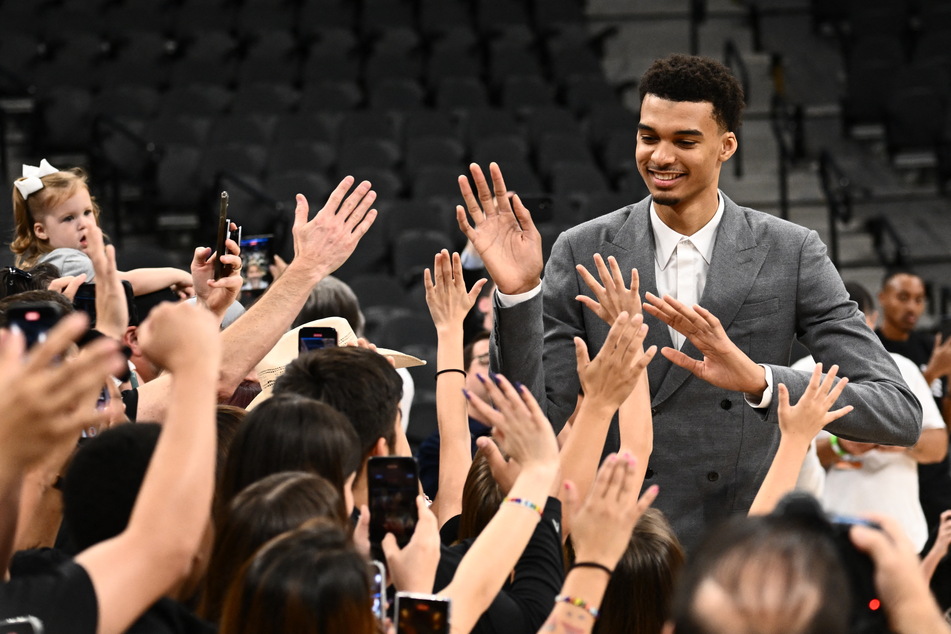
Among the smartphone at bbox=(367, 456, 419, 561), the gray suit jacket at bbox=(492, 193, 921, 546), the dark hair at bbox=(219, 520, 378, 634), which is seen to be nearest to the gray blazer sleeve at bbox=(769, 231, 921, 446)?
the gray suit jacket at bbox=(492, 193, 921, 546)

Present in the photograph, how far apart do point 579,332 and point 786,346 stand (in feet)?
1.53

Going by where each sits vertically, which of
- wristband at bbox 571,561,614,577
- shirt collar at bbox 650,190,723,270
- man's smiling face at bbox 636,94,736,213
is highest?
man's smiling face at bbox 636,94,736,213

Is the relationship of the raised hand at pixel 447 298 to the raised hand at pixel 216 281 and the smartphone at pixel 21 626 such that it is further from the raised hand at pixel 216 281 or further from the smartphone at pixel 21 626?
the smartphone at pixel 21 626

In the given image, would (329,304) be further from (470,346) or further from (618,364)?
(618,364)

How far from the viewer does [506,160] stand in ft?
28.1

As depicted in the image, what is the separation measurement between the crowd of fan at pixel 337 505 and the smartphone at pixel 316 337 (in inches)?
4.9

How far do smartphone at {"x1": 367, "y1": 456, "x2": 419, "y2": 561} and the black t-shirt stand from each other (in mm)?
517

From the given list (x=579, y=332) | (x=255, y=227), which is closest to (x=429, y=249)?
(x=255, y=227)

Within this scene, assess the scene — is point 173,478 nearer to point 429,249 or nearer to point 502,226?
point 502,226

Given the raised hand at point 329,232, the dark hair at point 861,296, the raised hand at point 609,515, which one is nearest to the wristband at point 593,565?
the raised hand at point 609,515

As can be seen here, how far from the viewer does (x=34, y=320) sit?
1.65 m

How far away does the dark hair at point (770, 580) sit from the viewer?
1262mm

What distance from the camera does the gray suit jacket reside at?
2.56 metres

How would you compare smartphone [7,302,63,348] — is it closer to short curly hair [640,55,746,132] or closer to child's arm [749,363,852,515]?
child's arm [749,363,852,515]
